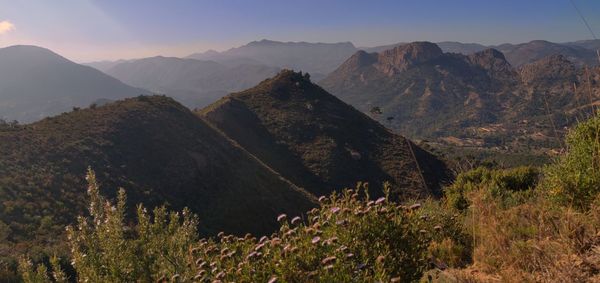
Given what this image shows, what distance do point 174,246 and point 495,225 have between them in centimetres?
358

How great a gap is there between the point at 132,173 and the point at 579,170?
34965 mm

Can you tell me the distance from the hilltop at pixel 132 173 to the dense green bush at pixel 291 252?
668 inches

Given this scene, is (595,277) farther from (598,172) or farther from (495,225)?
(598,172)

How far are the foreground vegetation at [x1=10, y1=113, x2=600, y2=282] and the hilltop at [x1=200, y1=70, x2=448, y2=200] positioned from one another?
43403 millimetres

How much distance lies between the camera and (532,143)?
600 ft

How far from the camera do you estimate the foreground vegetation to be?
3.38m

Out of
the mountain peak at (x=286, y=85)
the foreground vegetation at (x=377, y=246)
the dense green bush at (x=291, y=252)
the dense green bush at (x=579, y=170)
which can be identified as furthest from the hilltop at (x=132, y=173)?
the mountain peak at (x=286, y=85)

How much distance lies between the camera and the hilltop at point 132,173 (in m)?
25.1

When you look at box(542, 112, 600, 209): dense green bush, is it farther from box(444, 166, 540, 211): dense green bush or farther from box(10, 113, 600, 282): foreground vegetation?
box(444, 166, 540, 211): dense green bush

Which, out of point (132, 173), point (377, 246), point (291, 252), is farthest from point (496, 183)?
point (132, 173)

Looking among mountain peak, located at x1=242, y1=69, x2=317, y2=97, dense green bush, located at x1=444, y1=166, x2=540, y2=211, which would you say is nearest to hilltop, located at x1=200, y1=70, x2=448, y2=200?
mountain peak, located at x1=242, y1=69, x2=317, y2=97

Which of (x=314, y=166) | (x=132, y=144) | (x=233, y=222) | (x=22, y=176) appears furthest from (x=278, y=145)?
(x=22, y=176)

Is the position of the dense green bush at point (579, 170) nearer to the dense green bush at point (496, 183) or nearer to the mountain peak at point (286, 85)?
the dense green bush at point (496, 183)

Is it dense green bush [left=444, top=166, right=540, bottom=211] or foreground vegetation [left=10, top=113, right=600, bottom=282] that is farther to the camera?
dense green bush [left=444, top=166, right=540, bottom=211]
